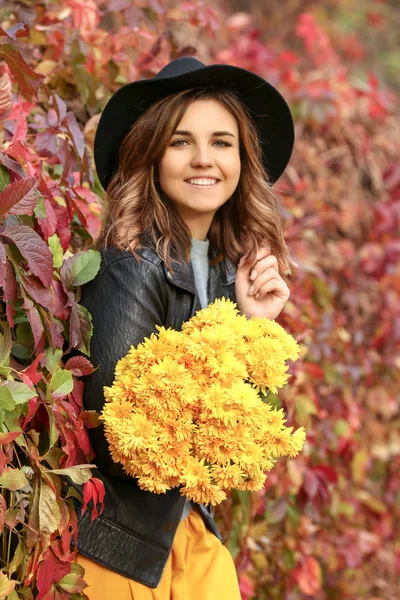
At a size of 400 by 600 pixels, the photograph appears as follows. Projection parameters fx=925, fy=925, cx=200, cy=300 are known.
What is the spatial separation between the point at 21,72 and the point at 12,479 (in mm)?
940

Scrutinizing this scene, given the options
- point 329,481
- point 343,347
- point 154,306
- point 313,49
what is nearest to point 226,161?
point 154,306

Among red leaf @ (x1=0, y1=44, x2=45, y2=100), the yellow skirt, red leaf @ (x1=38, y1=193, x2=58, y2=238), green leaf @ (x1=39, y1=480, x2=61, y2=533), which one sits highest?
red leaf @ (x1=0, y1=44, x2=45, y2=100)

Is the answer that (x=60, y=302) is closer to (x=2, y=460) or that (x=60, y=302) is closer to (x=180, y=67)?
(x=2, y=460)

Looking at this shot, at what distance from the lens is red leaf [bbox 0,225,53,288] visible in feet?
5.89

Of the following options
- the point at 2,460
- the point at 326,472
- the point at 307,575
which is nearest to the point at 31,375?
the point at 2,460

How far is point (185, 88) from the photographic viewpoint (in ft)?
7.66

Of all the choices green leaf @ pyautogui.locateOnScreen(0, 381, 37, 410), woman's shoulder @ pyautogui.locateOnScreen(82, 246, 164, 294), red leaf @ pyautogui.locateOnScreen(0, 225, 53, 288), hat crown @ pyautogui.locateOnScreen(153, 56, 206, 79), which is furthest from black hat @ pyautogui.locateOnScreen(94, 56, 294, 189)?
green leaf @ pyautogui.locateOnScreen(0, 381, 37, 410)

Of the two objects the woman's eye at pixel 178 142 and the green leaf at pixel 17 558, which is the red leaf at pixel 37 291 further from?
the woman's eye at pixel 178 142

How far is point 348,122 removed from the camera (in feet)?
14.4

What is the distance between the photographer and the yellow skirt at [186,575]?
7.02ft

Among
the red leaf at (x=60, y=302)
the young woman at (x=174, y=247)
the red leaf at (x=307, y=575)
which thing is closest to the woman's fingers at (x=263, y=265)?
the young woman at (x=174, y=247)

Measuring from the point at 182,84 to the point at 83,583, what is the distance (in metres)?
1.21

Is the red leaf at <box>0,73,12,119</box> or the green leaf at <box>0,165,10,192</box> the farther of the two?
the red leaf at <box>0,73,12,119</box>

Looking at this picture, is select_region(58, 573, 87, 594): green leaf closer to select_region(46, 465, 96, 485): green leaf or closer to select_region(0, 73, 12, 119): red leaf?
select_region(46, 465, 96, 485): green leaf
